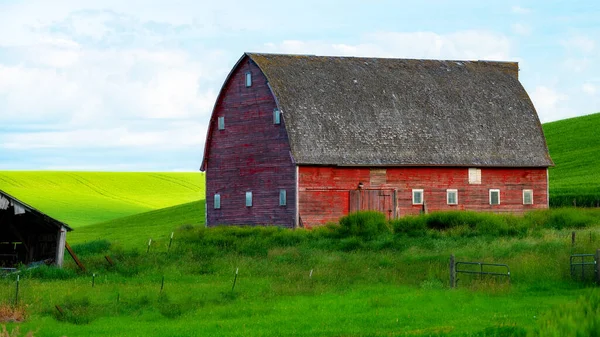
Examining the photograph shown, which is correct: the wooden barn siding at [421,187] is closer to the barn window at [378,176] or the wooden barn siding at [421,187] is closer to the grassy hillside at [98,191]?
the barn window at [378,176]

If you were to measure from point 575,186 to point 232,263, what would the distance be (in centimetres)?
3012

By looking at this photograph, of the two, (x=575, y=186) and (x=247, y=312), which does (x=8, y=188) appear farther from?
(x=247, y=312)

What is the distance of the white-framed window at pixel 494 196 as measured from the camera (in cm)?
4828

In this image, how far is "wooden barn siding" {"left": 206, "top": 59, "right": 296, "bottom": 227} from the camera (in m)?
43.8

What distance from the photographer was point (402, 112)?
46.6 meters

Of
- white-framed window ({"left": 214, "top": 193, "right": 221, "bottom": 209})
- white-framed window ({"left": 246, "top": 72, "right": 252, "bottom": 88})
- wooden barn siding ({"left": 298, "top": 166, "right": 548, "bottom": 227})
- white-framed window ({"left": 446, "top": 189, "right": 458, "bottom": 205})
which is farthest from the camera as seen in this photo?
white-framed window ({"left": 214, "top": 193, "right": 221, "bottom": 209})

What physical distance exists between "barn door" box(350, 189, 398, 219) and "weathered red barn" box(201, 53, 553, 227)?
54 millimetres

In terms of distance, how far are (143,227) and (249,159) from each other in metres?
15.2

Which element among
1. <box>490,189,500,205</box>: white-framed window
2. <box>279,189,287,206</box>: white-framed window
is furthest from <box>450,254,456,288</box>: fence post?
<box>490,189,500,205</box>: white-framed window

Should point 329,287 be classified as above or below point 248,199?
below

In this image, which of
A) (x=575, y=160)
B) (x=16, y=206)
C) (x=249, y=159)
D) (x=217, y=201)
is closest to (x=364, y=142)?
(x=249, y=159)

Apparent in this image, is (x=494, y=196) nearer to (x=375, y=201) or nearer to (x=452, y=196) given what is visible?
(x=452, y=196)

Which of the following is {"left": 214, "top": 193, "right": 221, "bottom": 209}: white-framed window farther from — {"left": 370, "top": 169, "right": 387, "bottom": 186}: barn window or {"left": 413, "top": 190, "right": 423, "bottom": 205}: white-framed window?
{"left": 413, "top": 190, "right": 423, "bottom": 205}: white-framed window

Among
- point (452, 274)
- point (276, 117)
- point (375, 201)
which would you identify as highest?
point (276, 117)
